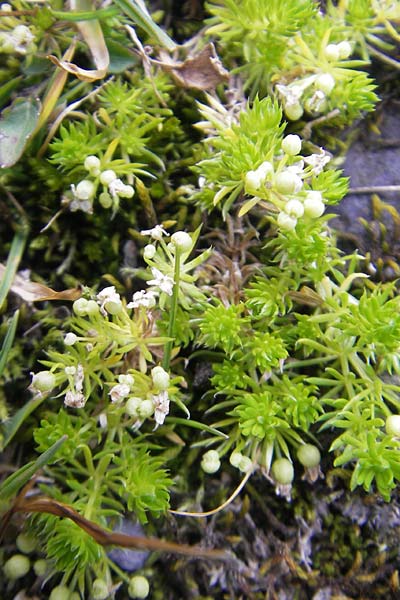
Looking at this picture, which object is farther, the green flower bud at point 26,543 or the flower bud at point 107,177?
the flower bud at point 107,177

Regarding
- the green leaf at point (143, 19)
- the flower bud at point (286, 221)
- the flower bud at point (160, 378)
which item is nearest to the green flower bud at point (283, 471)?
the flower bud at point (160, 378)

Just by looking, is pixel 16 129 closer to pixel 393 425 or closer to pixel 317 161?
pixel 317 161

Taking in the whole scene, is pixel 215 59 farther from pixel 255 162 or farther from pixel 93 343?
pixel 93 343

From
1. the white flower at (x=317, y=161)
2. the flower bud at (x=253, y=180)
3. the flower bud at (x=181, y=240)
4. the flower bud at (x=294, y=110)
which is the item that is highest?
the flower bud at (x=294, y=110)

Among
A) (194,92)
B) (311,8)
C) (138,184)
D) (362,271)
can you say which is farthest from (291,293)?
(311,8)

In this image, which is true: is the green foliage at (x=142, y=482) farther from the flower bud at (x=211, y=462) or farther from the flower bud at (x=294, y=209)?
the flower bud at (x=294, y=209)

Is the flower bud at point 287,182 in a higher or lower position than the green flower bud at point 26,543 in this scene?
higher

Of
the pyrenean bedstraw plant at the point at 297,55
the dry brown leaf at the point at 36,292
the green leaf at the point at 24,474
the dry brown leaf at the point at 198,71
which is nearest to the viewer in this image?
the green leaf at the point at 24,474
